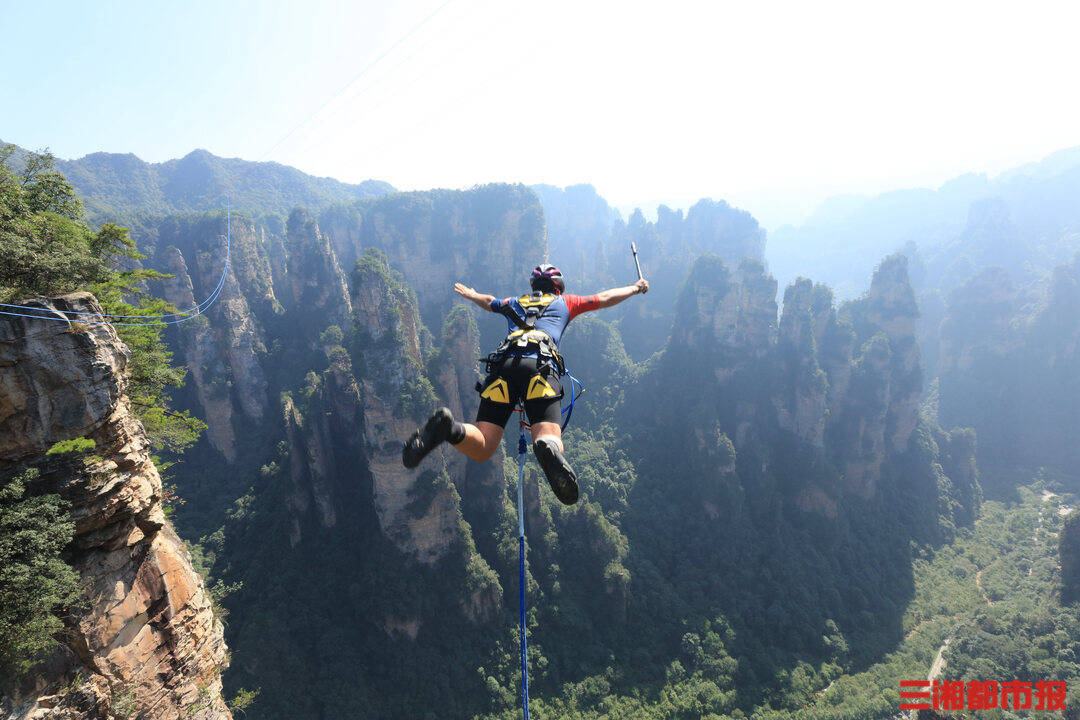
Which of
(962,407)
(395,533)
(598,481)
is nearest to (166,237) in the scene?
(395,533)

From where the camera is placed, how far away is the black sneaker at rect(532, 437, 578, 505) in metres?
3.96

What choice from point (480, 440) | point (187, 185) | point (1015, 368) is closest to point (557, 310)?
point (480, 440)

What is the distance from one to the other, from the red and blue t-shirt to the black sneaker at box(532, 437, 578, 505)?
183cm

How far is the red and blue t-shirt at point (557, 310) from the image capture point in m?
5.76

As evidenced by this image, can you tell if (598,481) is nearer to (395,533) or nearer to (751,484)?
(751,484)

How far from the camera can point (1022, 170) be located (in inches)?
6511

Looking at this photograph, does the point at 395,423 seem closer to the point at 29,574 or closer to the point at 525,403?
the point at 29,574

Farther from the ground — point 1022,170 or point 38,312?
point 1022,170

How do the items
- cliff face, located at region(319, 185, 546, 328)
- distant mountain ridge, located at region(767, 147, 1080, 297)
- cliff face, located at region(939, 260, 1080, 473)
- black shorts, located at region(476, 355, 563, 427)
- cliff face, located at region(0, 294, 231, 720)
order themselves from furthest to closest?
distant mountain ridge, located at region(767, 147, 1080, 297)
cliff face, located at region(319, 185, 546, 328)
cliff face, located at region(939, 260, 1080, 473)
cliff face, located at region(0, 294, 231, 720)
black shorts, located at region(476, 355, 563, 427)

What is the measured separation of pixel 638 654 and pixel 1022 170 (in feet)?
822

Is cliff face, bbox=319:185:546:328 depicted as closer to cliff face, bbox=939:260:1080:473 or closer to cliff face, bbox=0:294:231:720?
cliff face, bbox=0:294:231:720

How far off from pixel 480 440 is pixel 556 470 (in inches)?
48.2

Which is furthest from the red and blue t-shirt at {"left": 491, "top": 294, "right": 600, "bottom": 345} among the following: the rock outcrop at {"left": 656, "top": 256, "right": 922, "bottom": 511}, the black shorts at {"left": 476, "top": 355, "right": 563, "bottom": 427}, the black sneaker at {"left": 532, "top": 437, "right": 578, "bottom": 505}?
the rock outcrop at {"left": 656, "top": 256, "right": 922, "bottom": 511}

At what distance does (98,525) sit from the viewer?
25.0ft
